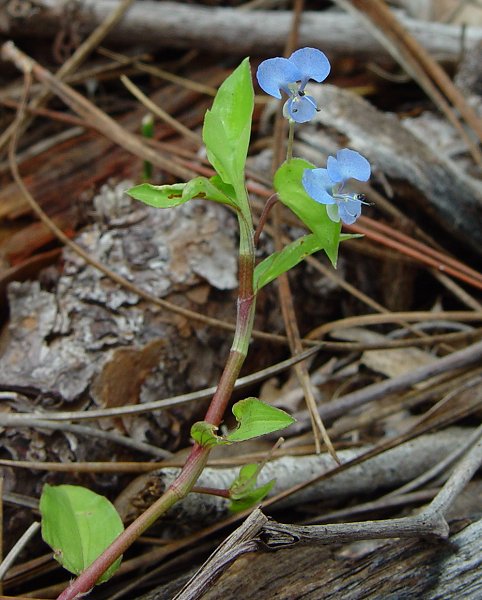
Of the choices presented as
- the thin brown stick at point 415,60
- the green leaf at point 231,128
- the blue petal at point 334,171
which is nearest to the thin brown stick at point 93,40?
the thin brown stick at point 415,60

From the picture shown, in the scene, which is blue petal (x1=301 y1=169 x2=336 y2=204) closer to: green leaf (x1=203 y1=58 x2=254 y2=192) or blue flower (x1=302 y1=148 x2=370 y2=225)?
blue flower (x1=302 y1=148 x2=370 y2=225)

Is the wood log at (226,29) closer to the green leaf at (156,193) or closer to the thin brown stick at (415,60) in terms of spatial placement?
the thin brown stick at (415,60)

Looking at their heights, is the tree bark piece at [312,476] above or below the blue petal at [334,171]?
below

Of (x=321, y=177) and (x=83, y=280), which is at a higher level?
(x=83, y=280)

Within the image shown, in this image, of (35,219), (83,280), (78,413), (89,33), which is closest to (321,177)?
(78,413)

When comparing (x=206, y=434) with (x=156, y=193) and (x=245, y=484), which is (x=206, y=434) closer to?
(x=245, y=484)

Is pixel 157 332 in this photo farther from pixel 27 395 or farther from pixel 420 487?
pixel 420 487
